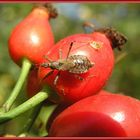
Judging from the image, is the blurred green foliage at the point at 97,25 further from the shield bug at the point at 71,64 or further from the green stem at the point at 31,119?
the shield bug at the point at 71,64

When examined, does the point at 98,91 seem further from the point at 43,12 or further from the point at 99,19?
the point at 99,19

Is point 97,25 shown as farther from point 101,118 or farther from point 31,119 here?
point 101,118

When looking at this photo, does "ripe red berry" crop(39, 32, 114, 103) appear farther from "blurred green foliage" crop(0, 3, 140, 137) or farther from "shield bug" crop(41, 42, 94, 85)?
"blurred green foliage" crop(0, 3, 140, 137)


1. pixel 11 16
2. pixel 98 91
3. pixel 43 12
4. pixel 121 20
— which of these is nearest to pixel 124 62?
pixel 121 20

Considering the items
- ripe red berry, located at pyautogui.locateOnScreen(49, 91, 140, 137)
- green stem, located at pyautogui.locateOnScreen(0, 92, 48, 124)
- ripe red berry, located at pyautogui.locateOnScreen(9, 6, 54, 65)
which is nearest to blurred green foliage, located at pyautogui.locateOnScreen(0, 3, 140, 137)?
ripe red berry, located at pyautogui.locateOnScreen(9, 6, 54, 65)

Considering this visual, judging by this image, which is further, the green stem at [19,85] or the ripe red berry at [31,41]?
the ripe red berry at [31,41]

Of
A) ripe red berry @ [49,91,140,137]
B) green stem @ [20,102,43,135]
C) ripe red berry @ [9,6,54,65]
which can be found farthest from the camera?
ripe red berry @ [9,6,54,65]

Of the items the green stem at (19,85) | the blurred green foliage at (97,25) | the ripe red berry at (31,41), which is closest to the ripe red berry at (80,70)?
the green stem at (19,85)
